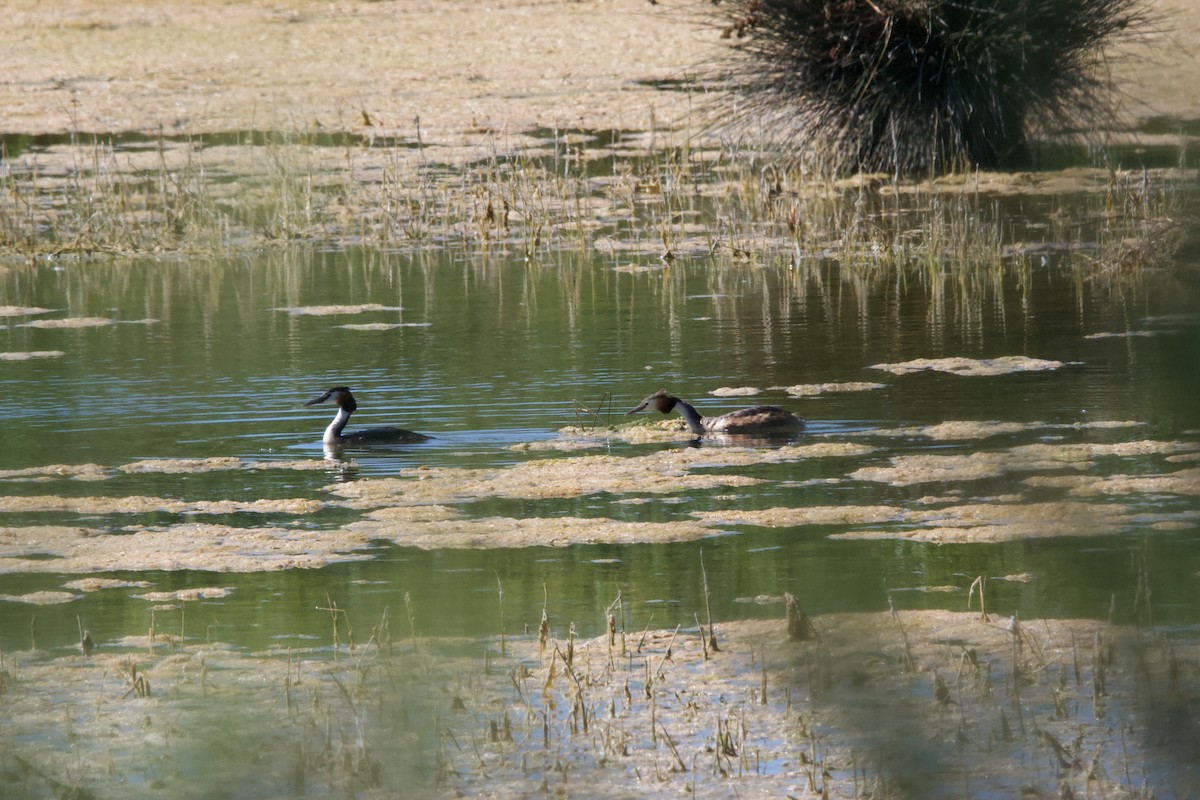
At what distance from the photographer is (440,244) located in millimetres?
16594

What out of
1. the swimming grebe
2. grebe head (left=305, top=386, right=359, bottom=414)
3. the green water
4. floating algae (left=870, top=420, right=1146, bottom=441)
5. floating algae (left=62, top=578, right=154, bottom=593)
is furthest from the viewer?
grebe head (left=305, top=386, right=359, bottom=414)

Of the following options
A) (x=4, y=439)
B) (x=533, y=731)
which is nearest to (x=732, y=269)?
(x=4, y=439)

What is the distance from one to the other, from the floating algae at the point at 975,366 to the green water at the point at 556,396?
13cm

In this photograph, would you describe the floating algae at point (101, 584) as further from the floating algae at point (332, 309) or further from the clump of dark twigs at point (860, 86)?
the clump of dark twigs at point (860, 86)

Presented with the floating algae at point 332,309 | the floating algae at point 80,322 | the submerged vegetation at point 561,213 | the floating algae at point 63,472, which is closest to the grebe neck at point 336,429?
the floating algae at point 63,472

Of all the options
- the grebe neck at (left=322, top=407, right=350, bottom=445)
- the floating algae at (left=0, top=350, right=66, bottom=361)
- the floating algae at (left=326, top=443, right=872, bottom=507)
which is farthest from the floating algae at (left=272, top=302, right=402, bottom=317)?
the floating algae at (left=326, top=443, right=872, bottom=507)

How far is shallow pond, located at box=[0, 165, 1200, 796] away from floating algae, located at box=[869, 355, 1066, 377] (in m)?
0.03

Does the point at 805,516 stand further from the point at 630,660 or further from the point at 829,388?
the point at 829,388

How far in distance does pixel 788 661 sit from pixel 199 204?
54.7 feet

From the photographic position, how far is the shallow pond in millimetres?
2467

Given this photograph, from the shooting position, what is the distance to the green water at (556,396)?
9.05 ft

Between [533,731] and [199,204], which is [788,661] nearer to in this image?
[533,731]

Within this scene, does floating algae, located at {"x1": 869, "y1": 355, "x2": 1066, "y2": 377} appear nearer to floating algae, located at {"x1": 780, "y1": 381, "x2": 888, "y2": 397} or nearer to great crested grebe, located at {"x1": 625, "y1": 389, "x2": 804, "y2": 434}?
floating algae, located at {"x1": 780, "y1": 381, "x2": 888, "y2": 397}

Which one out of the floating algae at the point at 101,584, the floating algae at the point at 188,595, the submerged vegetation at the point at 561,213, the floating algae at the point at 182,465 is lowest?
the floating algae at the point at 188,595
